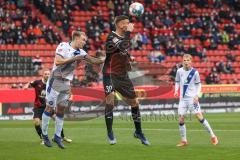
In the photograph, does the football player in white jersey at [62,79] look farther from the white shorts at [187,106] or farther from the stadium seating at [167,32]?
the stadium seating at [167,32]

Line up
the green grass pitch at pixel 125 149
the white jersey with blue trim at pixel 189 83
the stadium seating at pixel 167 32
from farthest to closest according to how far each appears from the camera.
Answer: the stadium seating at pixel 167 32
the white jersey with blue trim at pixel 189 83
the green grass pitch at pixel 125 149

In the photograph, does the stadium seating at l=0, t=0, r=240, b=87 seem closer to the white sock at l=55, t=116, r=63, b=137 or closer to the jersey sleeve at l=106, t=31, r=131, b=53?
the white sock at l=55, t=116, r=63, b=137

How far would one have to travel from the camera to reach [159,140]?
54.9ft

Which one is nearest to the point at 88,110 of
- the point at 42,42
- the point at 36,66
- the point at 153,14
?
the point at 36,66

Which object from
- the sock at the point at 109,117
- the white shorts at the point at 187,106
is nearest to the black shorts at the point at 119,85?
the sock at the point at 109,117

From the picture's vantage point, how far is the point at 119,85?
14273mm

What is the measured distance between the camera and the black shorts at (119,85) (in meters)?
14.2

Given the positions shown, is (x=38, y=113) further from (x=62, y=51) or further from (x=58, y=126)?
(x=62, y=51)

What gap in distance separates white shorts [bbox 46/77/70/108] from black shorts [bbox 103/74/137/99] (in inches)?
36.6

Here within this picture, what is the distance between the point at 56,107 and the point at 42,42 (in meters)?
24.2

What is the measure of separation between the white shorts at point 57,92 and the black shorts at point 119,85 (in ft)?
3.05

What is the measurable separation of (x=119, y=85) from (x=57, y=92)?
1.45 metres

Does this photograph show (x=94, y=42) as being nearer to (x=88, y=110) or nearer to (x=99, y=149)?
(x=88, y=110)

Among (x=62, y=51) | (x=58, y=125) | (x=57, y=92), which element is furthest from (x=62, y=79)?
(x=58, y=125)
